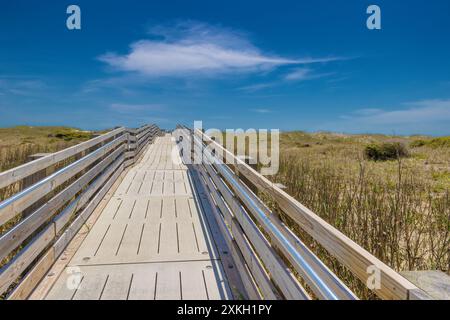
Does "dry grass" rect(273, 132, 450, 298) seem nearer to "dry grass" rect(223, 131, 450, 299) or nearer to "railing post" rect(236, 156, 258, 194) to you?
"dry grass" rect(223, 131, 450, 299)

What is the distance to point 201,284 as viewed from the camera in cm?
325

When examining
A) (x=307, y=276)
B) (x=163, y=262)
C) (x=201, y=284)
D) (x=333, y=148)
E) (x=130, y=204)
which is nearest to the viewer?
(x=307, y=276)

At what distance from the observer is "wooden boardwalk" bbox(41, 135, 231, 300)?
3.12m

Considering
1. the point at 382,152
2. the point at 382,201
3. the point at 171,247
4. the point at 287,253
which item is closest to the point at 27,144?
the point at 171,247

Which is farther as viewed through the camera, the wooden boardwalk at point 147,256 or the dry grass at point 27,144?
the dry grass at point 27,144

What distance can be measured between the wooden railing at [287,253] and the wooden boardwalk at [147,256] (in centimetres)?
40

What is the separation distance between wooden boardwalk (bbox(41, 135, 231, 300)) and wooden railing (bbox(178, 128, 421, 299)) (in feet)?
1.31

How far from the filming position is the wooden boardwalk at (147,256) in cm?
312

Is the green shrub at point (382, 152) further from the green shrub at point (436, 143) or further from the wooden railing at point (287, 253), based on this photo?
the wooden railing at point (287, 253)

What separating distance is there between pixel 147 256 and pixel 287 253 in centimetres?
226

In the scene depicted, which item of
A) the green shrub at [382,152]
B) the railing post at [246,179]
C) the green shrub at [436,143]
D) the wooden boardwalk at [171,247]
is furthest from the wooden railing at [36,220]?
Result: the green shrub at [436,143]
